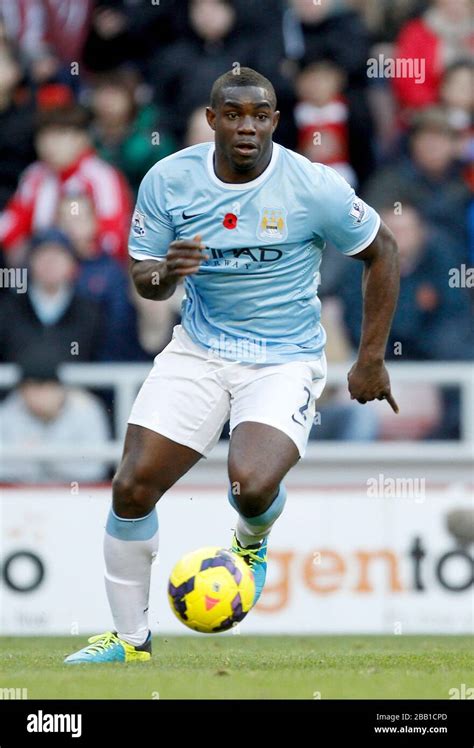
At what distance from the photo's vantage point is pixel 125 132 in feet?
43.5

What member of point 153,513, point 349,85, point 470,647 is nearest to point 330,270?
point 349,85

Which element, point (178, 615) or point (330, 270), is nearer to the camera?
point (178, 615)

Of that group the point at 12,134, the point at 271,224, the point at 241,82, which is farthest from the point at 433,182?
the point at 241,82

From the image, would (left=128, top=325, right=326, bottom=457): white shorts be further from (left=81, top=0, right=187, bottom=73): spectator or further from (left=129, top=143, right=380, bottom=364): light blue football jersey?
(left=81, top=0, right=187, bottom=73): spectator

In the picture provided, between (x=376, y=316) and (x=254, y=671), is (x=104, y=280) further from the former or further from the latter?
(x=254, y=671)

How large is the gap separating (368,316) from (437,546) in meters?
3.65

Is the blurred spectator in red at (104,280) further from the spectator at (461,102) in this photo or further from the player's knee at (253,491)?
the player's knee at (253,491)

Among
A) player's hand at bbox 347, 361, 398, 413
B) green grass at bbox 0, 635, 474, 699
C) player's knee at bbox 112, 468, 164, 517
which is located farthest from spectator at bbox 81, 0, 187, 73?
player's knee at bbox 112, 468, 164, 517

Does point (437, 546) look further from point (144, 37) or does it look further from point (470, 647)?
point (144, 37)

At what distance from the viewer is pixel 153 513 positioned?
7.55m

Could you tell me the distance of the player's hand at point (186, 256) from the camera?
683 cm

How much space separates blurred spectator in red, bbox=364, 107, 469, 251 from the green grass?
4.44m

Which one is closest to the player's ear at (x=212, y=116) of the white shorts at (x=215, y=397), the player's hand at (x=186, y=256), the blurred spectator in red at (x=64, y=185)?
the player's hand at (x=186, y=256)

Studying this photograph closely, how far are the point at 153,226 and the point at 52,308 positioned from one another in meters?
4.76
